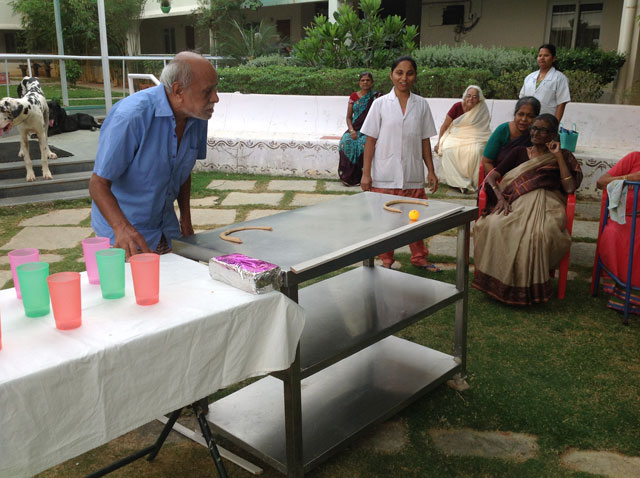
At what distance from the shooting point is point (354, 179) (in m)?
8.38

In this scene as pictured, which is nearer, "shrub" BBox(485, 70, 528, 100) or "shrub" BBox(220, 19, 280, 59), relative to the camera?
"shrub" BBox(485, 70, 528, 100)

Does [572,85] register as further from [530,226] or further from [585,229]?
[530,226]

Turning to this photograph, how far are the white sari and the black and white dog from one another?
5.10 metres

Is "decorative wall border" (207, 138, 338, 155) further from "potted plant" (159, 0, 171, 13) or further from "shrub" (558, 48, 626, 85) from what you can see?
"potted plant" (159, 0, 171, 13)

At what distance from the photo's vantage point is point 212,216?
6.77m

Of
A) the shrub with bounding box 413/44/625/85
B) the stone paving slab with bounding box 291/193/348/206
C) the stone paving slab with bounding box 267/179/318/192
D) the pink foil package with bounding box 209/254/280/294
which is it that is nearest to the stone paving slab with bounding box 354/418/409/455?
the pink foil package with bounding box 209/254/280/294

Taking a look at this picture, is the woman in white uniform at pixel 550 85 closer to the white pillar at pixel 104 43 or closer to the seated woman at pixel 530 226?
the seated woman at pixel 530 226

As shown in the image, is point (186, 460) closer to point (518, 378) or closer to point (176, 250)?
point (176, 250)

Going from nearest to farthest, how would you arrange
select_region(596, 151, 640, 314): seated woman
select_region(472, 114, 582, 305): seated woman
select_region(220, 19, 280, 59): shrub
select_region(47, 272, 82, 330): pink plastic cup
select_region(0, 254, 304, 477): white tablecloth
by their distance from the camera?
select_region(0, 254, 304, 477): white tablecloth < select_region(47, 272, 82, 330): pink plastic cup < select_region(596, 151, 640, 314): seated woman < select_region(472, 114, 582, 305): seated woman < select_region(220, 19, 280, 59): shrub

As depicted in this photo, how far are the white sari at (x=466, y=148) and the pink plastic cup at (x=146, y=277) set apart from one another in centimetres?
645

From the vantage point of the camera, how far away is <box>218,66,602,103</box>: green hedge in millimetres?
9055

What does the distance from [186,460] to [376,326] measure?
1.06 metres

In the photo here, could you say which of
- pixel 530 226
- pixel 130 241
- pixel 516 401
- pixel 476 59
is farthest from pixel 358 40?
pixel 130 241

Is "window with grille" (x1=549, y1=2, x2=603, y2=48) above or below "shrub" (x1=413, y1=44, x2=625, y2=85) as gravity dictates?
above
